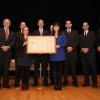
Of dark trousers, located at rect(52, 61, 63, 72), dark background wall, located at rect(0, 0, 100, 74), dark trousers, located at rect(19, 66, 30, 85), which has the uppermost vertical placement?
dark background wall, located at rect(0, 0, 100, 74)

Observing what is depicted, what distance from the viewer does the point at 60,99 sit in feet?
10.4

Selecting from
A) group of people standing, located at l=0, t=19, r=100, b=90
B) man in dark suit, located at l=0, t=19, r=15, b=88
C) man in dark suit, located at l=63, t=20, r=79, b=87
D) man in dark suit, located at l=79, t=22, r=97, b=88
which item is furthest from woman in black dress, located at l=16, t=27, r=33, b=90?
man in dark suit, located at l=79, t=22, r=97, b=88

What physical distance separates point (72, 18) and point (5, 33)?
10.9 ft

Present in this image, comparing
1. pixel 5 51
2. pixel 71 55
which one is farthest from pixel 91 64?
pixel 5 51

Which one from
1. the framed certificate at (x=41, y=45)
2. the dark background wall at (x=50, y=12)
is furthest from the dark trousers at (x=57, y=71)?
the dark background wall at (x=50, y=12)

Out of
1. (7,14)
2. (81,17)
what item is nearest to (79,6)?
(81,17)

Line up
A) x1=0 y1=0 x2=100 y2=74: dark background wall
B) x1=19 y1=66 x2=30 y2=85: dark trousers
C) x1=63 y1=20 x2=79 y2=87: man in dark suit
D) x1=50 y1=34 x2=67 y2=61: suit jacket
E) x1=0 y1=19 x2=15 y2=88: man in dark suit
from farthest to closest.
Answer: x1=0 y1=0 x2=100 y2=74: dark background wall
x1=63 y1=20 x2=79 y2=87: man in dark suit
x1=0 y1=19 x2=15 y2=88: man in dark suit
x1=19 y1=66 x2=30 y2=85: dark trousers
x1=50 y1=34 x2=67 y2=61: suit jacket

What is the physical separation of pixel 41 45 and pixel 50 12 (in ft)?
10.7

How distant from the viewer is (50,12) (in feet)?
23.0

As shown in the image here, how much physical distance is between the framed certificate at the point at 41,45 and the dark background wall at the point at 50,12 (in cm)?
292

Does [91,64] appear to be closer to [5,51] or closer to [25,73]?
[25,73]

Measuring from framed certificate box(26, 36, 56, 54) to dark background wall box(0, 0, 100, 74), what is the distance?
115 inches

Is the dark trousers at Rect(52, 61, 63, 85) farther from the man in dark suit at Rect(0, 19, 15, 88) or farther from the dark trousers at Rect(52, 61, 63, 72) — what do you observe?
the man in dark suit at Rect(0, 19, 15, 88)

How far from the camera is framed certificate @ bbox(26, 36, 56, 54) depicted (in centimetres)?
399
